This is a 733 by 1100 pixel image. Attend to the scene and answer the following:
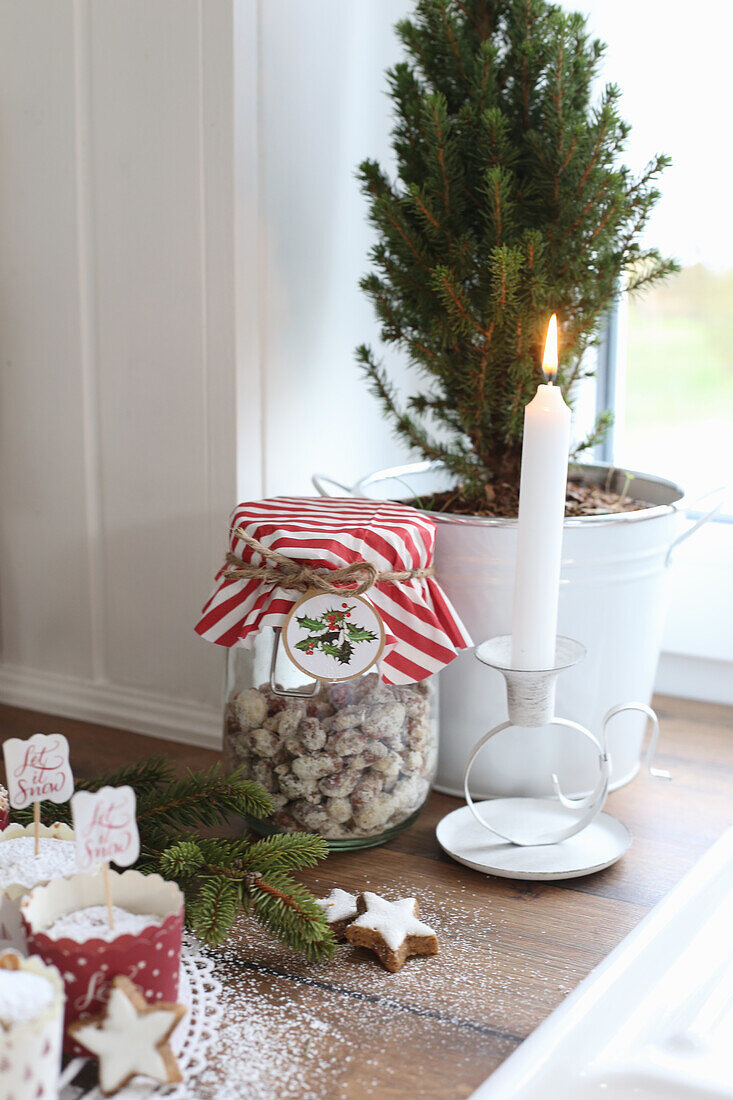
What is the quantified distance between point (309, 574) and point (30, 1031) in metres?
0.35

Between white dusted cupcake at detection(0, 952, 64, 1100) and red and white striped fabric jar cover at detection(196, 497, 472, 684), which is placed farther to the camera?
red and white striped fabric jar cover at detection(196, 497, 472, 684)

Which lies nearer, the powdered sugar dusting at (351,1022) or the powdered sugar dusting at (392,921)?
the powdered sugar dusting at (351,1022)

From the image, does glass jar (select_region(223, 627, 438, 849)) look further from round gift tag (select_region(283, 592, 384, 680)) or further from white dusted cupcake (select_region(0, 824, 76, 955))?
white dusted cupcake (select_region(0, 824, 76, 955))

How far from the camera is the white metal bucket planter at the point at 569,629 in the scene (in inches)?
35.1

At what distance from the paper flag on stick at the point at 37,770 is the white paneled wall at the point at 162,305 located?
1.28 feet

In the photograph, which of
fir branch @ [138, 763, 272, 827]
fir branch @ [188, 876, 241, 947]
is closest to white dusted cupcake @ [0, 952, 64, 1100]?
fir branch @ [188, 876, 241, 947]

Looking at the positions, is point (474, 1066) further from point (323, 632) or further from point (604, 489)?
point (604, 489)

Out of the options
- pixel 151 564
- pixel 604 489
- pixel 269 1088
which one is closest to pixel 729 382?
pixel 604 489

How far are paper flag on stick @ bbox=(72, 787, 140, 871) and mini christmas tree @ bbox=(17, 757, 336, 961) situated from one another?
0.37ft

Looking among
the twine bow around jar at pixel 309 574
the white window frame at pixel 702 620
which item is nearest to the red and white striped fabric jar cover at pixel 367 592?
the twine bow around jar at pixel 309 574

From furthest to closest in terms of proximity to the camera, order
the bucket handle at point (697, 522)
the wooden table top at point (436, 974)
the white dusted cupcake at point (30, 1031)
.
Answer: the bucket handle at point (697, 522)
the wooden table top at point (436, 974)
the white dusted cupcake at point (30, 1031)

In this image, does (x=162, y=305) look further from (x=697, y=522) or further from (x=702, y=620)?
(x=702, y=620)

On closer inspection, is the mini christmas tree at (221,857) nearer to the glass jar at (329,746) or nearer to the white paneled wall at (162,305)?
the glass jar at (329,746)

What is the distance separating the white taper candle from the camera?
0.74 metres
